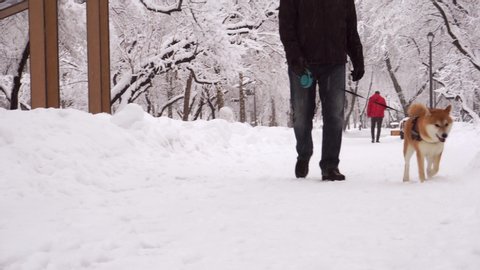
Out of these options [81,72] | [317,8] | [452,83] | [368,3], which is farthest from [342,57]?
[452,83]

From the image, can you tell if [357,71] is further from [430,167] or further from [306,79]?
[430,167]

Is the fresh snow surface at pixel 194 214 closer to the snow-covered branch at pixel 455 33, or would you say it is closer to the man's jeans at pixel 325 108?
the man's jeans at pixel 325 108

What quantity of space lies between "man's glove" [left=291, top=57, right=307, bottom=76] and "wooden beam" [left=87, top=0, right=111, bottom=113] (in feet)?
17.3

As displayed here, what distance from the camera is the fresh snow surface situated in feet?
6.23

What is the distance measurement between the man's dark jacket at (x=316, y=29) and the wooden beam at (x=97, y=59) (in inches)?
199

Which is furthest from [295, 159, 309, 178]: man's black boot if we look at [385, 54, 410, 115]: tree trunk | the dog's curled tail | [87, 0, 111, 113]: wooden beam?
[385, 54, 410, 115]: tree trunk

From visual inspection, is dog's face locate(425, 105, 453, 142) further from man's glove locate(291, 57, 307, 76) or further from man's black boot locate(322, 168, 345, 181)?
man's glove locate(291, 57, 307, 76)

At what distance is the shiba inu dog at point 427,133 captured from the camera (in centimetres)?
401

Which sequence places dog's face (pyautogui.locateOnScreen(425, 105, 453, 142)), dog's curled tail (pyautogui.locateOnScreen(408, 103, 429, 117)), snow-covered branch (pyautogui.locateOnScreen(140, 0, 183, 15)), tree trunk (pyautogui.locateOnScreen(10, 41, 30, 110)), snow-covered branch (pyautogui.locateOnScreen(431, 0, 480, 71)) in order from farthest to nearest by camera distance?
snow-covered branch (pyautogui.locateOnScreen(431, 0, 480, 71)), tree trunk (pyautogui.locateOnScreen(10, 41, 30, 110)), snow-covered branch (pyautogui.locateOnScreen(140, 0, 183, 15)), dog's curled tail (pyautogui.locateOnScreen(408, 103, 429, 117)), dog's face (pyautogui.locateOnScreen(425, 105, 453, 142))

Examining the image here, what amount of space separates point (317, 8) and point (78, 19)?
497 inches

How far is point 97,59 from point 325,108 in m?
5.55

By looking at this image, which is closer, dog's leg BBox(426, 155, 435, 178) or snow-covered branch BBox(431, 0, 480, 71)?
dog's leg BBox(426, 155, 435, 178)

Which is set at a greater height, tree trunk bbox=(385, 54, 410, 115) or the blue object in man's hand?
tree trunk bbox=(385, 54, 410, 115)

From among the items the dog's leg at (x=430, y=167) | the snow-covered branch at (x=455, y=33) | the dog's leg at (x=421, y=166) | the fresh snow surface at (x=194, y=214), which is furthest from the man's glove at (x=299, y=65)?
the snow-covered branch at (x=455, y=33)
